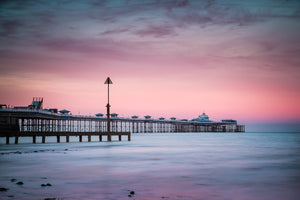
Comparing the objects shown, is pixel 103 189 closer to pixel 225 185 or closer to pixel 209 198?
pixel 209 198

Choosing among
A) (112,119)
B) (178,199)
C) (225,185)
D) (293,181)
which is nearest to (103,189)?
(178,199)

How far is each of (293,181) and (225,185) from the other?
442 cm

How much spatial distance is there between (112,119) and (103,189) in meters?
146

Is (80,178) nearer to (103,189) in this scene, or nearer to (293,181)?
(103,189)

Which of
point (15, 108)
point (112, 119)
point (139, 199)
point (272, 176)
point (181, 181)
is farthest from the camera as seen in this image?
point (112, 119)

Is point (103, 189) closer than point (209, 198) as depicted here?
No

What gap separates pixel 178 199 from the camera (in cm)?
1269

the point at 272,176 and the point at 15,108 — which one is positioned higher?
the point at 15,108

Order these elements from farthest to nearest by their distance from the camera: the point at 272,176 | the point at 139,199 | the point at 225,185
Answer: the point at 272,176 → the point at 225,185 → the point at 139,199

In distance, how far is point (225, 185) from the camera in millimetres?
15953

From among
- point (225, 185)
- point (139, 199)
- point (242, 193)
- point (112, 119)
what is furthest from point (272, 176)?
point (112, 119)

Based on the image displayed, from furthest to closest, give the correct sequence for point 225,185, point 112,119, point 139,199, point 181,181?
point 112,119 → point 181,181 → point 225,185 → point 139,199

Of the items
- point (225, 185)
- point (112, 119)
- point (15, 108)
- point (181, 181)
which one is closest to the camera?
point (225, 185)

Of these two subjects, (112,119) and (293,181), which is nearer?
(293,181)
